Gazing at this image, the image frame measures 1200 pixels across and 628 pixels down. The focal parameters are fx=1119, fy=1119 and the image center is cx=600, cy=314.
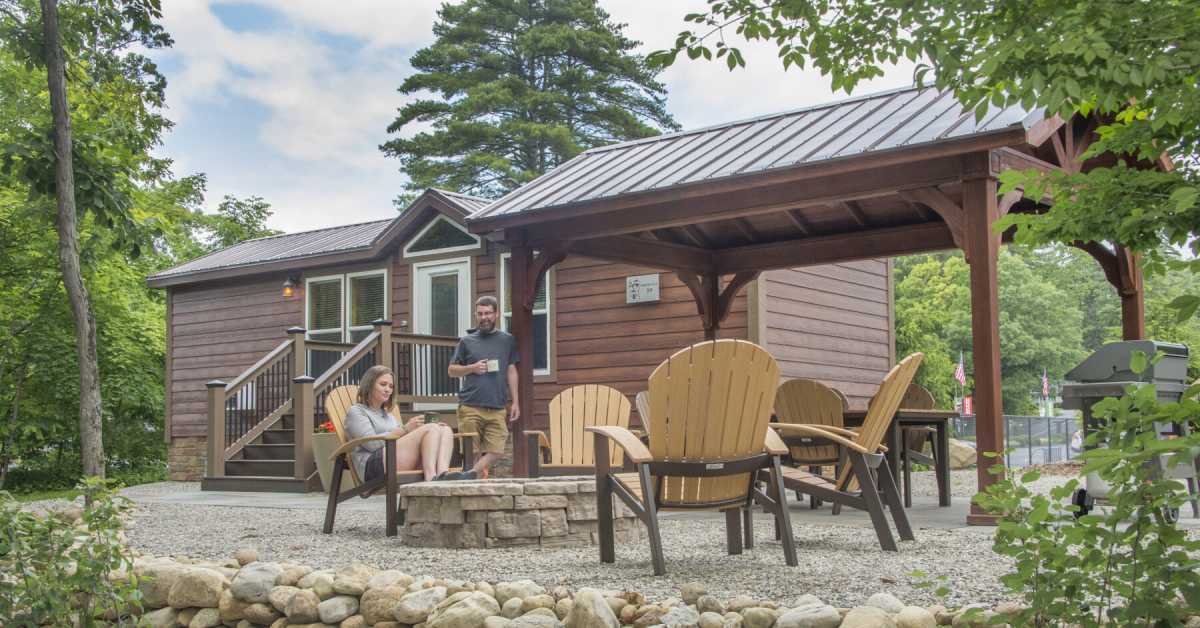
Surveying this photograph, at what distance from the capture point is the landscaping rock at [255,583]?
467 centimetres

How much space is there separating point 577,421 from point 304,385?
480 cm

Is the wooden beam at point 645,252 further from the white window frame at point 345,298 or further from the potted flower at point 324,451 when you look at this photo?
the white window frame at point 345,298

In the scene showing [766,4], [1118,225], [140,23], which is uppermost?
[140,23]

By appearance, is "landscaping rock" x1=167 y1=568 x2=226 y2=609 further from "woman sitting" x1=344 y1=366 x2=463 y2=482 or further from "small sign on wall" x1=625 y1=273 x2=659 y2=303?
"small sign on wall" x1=625 y1=273 x2=659 y2=303

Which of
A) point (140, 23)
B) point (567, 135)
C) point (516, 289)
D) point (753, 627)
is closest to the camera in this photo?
point (753, 627)

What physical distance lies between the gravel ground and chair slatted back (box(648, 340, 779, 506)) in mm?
510

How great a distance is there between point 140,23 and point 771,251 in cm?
583

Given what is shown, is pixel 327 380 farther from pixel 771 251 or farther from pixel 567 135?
pixel 567 135

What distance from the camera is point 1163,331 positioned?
22.8 meters

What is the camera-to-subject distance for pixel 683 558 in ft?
16.7

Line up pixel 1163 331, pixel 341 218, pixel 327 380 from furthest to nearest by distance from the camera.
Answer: pixel 341 218 → pixel 1163 331 → pixel 327 380

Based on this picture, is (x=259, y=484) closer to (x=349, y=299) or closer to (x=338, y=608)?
(x=349, y=299)

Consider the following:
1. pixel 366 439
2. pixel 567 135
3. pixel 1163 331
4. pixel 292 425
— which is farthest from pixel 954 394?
pixel 366 439

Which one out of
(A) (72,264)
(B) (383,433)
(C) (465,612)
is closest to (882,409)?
(C) (465,612)
